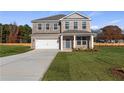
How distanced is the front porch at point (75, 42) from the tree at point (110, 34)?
29.7m

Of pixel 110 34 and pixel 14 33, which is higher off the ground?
pixel 14 33

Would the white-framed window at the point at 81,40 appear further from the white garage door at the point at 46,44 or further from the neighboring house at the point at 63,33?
the white garage door at the point at 46,44

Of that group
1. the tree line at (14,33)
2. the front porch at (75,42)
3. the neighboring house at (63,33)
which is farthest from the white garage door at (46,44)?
the tree line at (14,33)

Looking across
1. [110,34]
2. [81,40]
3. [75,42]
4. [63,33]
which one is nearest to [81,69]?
[63,33]

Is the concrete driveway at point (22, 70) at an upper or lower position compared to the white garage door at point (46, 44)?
lower

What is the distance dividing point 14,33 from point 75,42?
36378mm

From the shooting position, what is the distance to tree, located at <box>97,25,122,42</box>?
7114 cm

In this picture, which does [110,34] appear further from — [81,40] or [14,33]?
[81,40]

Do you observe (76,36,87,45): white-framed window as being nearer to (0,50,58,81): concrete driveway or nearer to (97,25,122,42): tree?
(0,50,58,81): concrete driveway

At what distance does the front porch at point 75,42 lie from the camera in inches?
1652

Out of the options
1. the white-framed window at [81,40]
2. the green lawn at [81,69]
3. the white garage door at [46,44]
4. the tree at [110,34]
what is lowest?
the green lawn at [81,69]

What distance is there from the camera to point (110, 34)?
237ft
